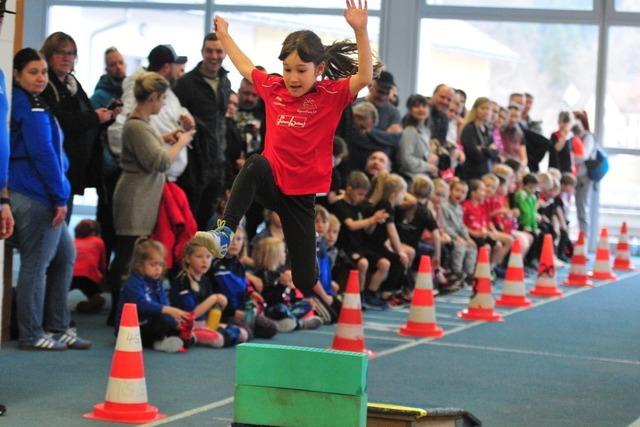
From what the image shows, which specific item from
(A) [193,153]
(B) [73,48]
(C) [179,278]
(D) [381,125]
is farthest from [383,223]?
(B) [73,48]

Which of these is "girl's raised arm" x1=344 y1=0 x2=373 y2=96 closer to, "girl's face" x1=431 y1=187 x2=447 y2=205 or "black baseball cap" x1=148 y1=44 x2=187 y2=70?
"black baseball cap" x1=148 y1=44 x2=187 y2=70

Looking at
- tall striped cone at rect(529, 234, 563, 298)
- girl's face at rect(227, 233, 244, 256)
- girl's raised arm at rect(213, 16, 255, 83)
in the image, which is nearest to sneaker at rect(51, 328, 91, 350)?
girl's face at rect(227, 233, 244, 256)

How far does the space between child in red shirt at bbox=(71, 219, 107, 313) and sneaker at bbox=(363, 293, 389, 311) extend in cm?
262

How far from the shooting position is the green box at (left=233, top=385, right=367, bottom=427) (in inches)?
219

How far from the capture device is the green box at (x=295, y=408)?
5574mm

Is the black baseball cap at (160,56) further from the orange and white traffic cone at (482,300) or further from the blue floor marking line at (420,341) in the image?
the orange and white traffic cone at (482,300)

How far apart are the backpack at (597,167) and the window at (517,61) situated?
35.9 inches

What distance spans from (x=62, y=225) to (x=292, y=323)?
2.39 m

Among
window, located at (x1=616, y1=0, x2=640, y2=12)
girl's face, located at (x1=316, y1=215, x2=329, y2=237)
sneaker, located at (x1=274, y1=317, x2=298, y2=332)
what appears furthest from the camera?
window, located at (x1=616, y1=0, x2=640, y2=12)

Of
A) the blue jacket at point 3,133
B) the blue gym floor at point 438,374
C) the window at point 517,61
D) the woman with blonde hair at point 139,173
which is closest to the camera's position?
the blue jacket at point 3,133

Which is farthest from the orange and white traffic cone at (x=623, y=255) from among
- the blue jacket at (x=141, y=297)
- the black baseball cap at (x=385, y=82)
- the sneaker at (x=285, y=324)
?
the blue jacket at (x=141, y=297)

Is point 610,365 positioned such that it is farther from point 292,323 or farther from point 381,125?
point 381,125

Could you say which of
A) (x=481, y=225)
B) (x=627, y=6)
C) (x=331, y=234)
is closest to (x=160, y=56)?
(x=331, y=234)

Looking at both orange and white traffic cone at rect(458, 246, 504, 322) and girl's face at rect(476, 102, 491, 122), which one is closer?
orange and white traffic cone at rect(458, 246, 504, 322)
